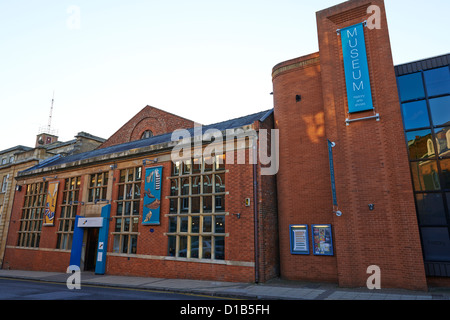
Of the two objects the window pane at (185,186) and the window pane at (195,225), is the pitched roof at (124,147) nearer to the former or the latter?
the window pane at (185,186)

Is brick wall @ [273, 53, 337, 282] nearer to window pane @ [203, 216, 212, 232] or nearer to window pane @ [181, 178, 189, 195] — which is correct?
window pane @ [203, 216, 212, 232]

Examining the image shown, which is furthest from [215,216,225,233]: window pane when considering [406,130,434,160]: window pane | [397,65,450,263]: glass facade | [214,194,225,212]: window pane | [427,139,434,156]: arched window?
[427,139,434,156]: arched window

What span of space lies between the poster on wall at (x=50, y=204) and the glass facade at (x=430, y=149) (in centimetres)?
2206

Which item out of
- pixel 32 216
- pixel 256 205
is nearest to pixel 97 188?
pixel 32 216

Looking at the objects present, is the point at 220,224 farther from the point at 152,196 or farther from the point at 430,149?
the point at 430,149

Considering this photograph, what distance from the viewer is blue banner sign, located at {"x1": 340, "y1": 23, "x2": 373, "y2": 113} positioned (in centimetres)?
1206

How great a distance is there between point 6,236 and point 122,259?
48.0 ft

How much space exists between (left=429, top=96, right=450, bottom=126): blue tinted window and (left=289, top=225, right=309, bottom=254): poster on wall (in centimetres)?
687

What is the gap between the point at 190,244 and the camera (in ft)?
46.4

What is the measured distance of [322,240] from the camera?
490 inches

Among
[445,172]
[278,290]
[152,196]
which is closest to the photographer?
[278,290]

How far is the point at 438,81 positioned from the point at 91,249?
21163 millimetres

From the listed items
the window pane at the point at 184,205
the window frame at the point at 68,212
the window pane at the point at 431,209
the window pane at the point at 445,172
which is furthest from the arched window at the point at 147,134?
the window pane at the point at 445,172
